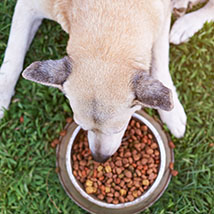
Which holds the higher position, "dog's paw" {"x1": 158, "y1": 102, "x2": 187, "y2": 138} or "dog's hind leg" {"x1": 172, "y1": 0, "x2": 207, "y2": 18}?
"dog's hind leg" {"x1": 172, "y1": 0, "x2": 207, "y2": 18}

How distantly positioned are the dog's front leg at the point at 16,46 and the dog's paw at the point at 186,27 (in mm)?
1663

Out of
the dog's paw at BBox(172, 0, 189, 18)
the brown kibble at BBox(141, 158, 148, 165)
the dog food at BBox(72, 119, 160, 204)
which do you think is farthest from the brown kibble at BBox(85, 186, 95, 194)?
the dog's paw at BBox(172, 0, 189, 18)

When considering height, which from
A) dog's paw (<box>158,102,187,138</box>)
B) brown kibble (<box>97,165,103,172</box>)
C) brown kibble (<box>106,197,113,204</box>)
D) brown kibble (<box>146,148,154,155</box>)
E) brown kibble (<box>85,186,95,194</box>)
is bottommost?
brown kibble (<box>106,197,113,204</box>)

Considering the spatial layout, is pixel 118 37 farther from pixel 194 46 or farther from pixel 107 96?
pixel 194 46

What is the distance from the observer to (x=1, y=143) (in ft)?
11.5

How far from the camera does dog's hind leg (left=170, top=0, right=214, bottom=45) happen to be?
12.1 feet

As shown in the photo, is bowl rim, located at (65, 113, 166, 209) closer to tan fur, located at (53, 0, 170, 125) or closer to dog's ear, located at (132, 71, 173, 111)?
tan fur, located at (53, 0, 170, 125)

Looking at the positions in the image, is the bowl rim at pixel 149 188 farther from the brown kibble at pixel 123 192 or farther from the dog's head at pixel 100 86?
the dog's head at pixel 100 86

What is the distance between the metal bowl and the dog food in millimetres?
66

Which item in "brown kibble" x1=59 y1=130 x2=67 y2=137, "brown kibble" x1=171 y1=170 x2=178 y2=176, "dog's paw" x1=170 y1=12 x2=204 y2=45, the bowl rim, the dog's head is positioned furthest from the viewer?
"dog's paw" x1=170 y1=12 x2=204 y2=45

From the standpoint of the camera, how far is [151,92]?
1.96 m

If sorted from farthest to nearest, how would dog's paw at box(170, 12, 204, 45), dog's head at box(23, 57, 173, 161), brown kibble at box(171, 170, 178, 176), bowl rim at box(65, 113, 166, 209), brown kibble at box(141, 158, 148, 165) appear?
dog's paw at box(170, 12, 204, 45) → brown kibble at box(171, 170, 178, 176) → brown kibble at box(141, 158, 148, 165) → bowl rim at box(65, 113, 166, 209) → dog's head at box(23, 57, 173, 161)

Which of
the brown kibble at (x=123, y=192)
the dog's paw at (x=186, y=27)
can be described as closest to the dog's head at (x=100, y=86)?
the brown kibble at (x=123, y=192)

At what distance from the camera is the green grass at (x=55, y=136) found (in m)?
3.38
